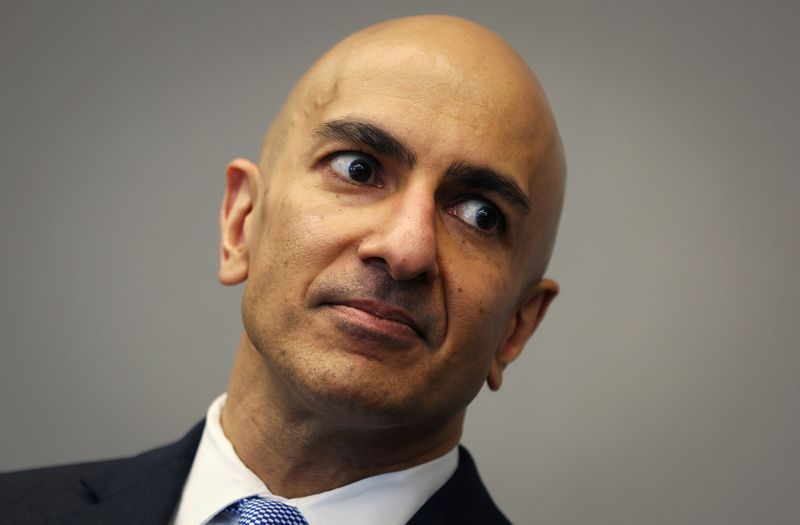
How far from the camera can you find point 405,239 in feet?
7.78

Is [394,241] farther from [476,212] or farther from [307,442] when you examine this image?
[307,442]

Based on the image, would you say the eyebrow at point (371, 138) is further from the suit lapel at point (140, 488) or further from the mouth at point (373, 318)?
the suit lapel at point (140, 488)

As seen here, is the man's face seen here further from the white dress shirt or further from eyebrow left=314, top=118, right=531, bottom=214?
the white dress shirt

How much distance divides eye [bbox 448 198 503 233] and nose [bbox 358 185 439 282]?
0.11m

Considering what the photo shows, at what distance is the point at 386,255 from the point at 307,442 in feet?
1.84

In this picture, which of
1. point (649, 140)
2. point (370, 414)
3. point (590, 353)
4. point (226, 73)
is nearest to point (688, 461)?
point (590, 353)

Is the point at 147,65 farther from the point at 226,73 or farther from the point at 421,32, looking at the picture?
the point at 421,32

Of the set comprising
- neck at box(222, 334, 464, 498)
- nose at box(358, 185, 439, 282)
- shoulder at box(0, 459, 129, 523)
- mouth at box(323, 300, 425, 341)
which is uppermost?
nose at box(358, 185, 439, 282)

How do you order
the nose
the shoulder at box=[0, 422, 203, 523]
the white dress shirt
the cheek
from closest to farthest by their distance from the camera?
the nose < the cheek < the white dress shirt < the shoulder at box=[0, 422, 203, 523]

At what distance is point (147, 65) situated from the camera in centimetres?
408

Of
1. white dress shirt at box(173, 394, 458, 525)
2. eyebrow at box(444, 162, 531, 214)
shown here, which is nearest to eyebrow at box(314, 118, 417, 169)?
eyebrow at box(444, 162, 531, 214)

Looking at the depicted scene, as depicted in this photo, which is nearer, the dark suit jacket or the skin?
the skin

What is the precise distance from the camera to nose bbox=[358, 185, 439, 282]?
93.0 inches

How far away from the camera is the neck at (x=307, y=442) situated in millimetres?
2617
